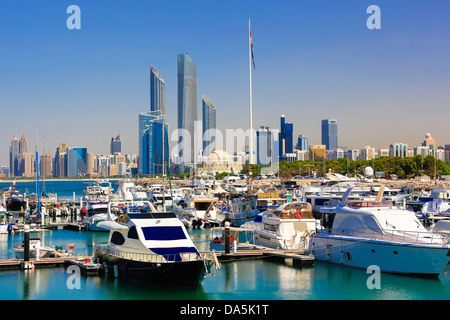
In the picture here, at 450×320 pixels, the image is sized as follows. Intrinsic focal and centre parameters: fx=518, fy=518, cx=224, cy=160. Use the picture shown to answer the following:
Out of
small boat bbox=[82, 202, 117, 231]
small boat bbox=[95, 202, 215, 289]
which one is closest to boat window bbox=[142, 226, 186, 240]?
small boat bbox=[95, 202, 215, 289]

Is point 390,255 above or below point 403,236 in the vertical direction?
below

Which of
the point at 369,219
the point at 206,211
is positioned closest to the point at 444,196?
the point at 206,211

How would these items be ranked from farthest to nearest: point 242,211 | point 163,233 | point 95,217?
point 95,217 → point 242,211 → point 163,233

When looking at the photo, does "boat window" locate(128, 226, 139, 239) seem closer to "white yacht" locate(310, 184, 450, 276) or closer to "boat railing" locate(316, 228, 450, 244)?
"white yacht" locate(310, 184, 450, 276)

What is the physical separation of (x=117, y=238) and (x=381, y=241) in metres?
13.9

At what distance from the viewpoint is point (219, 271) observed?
29.3 metres

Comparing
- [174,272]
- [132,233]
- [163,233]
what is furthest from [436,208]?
[174,272]

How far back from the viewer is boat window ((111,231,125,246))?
26.9 meters

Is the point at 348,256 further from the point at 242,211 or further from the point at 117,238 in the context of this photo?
the point at 242,211

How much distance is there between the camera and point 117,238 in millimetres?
27406

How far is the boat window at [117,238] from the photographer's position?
2686 cm

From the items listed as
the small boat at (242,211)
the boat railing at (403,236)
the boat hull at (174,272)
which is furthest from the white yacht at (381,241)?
the small boat at (242,211)
